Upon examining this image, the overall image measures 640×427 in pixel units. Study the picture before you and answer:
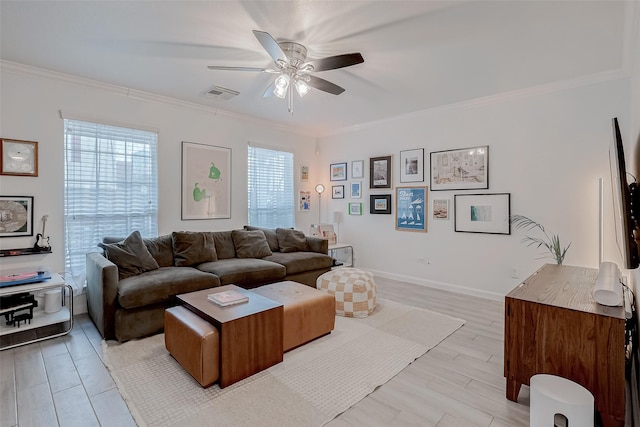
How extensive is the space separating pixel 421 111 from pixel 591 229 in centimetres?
255

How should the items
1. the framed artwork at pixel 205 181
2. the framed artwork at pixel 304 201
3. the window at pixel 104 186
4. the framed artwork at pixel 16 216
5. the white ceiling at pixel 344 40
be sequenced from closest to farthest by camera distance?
the white ceiling at pixel 344 40 < the framed artwork at pixel 16 216 < the window at pixel 104 186 < the framed artwork at pixel 205 181 < the framed artwork at pixel 304 201

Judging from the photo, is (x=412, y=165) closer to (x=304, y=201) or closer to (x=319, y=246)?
(x=319, y=246)

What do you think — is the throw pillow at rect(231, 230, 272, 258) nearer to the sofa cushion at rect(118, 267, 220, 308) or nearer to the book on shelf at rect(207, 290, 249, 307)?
the sofa cushion at rect(118, 267, 220, 308)

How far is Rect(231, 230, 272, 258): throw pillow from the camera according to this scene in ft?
13.5

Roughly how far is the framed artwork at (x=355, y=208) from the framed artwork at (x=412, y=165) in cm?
95

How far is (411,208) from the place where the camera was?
4695 mm

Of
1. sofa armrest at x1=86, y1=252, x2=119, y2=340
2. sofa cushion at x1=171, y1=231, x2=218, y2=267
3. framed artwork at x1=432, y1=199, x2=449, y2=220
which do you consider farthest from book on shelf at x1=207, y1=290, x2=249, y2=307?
framed artwork at x1=432, y1=199, x2=449, y2=220

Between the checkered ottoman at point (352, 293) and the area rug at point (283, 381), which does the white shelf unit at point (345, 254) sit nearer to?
the checkered ottoman at point (352, 293)

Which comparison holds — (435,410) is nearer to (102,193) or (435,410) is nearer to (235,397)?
(235,397)

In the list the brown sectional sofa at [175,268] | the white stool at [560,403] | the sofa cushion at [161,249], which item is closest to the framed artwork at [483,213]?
the brown sectional sofa at [175,268]

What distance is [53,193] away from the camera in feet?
10.6

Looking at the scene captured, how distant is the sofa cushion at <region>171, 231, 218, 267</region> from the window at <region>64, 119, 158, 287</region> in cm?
54

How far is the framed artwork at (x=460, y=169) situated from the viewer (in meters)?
3.97

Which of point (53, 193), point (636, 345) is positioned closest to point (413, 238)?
point (636, 345)
